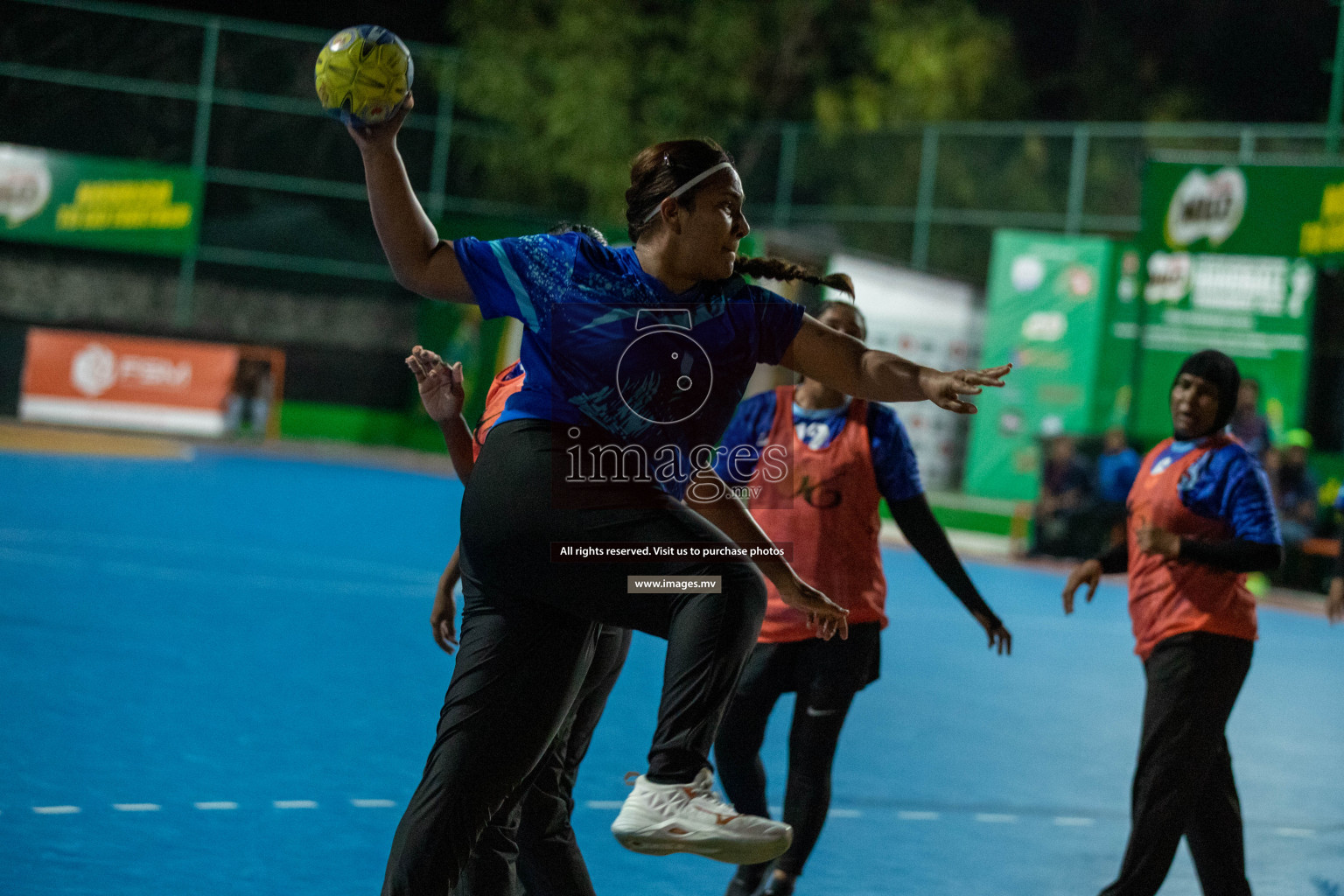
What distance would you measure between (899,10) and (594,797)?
30416 millimetres

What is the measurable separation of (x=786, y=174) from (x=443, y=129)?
21.4ft

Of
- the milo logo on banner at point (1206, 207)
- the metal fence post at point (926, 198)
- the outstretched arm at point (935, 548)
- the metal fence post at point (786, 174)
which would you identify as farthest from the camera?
the metal fence post at point (786, 174)

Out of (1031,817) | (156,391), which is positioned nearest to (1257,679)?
(1031,817)

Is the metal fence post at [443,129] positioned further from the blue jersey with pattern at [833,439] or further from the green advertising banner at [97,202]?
the blue jersey with pattern at [833,439]

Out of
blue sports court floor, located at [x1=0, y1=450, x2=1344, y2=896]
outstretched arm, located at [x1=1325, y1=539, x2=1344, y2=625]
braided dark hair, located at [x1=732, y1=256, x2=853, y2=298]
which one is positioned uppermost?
braided dark hair, located at [x1=732, y1=256, x2=853, y2=298]

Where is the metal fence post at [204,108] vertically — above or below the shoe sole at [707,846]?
above

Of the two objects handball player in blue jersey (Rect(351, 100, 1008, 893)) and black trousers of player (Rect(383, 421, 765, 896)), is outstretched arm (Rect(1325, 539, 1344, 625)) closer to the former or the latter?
handball player in blue jersey (Rect(351, 100, 1008, 893))

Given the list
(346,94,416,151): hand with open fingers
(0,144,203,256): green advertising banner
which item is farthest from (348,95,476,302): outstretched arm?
(0,144,203,256): green advertising banner

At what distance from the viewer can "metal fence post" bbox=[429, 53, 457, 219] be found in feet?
97.3

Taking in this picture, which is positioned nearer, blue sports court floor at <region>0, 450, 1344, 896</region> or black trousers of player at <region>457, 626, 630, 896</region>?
black trousers of player at <region>457, 626, 630, 896</region>

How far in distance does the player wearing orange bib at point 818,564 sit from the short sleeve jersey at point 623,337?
1873 millimetres

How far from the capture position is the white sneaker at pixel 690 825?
3102 mm

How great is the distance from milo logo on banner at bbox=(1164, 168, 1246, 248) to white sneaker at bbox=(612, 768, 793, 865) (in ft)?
51.7

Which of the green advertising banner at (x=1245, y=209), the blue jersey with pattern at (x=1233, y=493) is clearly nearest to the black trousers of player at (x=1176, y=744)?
the blue jersey with pattern at (x=1233, y=493)
